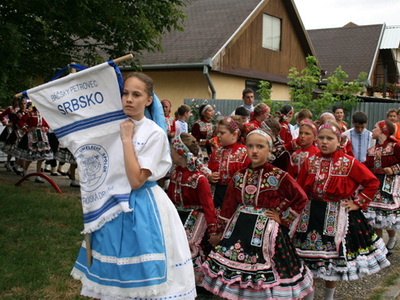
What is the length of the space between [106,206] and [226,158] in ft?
8.15

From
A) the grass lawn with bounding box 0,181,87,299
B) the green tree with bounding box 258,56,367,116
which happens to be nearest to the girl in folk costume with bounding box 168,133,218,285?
the grass lawn with bounding box 0,181,87,299

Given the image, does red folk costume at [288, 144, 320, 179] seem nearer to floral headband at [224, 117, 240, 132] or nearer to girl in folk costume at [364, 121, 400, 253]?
floral headband at [224, 117, 240, 132]

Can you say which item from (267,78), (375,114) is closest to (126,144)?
(375,114)

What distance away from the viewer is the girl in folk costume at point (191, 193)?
15.2ft

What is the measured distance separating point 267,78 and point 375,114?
616 cm

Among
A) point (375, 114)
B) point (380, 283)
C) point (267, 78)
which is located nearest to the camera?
point (380, 283)

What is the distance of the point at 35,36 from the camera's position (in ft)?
23.3

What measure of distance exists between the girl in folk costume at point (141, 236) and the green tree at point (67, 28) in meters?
3.40

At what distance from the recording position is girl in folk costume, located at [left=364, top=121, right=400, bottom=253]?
20.9 feet

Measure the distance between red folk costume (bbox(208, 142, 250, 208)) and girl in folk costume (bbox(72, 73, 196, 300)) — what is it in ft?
7.10

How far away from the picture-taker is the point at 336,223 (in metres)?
4.65

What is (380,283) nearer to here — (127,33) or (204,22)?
(127,33)

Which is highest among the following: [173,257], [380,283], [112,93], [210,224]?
[112,93]

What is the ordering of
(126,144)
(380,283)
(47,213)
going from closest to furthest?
(126,144) < (380,283) < (47,213)
